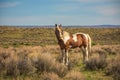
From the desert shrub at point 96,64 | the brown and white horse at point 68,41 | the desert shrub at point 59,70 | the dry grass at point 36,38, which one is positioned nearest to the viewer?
the desert shrub at point 59,70

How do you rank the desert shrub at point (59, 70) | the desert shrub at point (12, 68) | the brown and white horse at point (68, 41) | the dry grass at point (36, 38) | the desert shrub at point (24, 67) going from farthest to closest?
the dry grass at point (36, 38), the brown and white horse at point (68, 41), the desert shrub at point (24, 67), the desert shrub at point (12, 68), the desert shrub at point (59, 70)

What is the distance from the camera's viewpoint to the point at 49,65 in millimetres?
12180

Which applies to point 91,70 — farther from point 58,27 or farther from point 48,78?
point 48,78

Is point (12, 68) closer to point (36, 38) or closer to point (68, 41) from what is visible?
point (68, 41)

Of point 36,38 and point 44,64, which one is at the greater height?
point 44,64

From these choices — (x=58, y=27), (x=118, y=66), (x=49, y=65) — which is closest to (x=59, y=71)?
(x=49, y=65)

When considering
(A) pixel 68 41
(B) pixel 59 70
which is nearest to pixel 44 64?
(B) pixel 59 70

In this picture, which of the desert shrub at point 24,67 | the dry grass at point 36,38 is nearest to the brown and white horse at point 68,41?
the desert shrub at point 24,67

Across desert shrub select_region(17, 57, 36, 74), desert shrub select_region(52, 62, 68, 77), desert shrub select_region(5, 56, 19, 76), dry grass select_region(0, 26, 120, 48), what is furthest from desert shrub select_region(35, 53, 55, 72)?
dry grass select_region(0, 26, 120, 48)

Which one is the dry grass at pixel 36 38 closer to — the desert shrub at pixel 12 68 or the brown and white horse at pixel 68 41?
the brown and white horse at pixel 68 41

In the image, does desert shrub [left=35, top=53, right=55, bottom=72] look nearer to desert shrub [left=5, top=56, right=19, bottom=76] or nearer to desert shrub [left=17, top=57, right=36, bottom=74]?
desert shrub [left=17, top=57, right=36, bottom=74]

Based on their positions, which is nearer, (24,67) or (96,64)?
(24,67)

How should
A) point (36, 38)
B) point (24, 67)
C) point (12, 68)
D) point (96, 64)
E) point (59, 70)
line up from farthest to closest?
point (36, 38) → point (96, 64) → point (24, 67) → point (12, 68) → point (59, 70)

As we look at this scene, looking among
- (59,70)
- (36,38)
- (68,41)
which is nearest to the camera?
(59,70)
